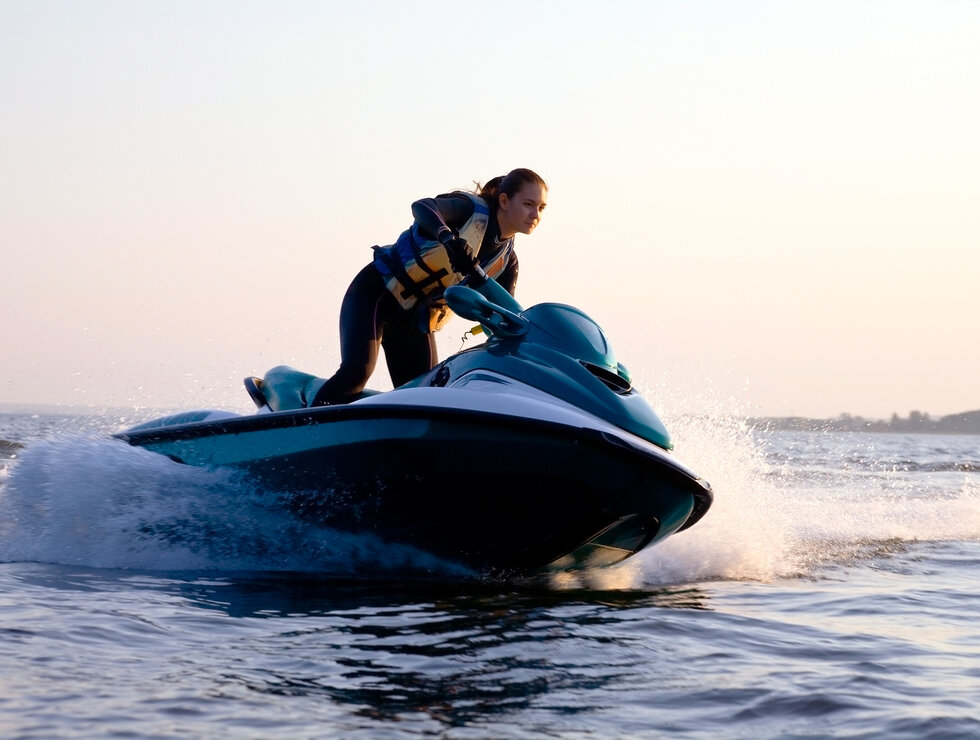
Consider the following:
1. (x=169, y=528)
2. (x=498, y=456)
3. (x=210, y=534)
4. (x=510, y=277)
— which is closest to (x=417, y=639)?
(x=498, y=456)

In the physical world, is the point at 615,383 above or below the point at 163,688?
above

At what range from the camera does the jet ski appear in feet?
13.3

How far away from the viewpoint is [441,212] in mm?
4855

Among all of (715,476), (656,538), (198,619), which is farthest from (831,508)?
(198,619)

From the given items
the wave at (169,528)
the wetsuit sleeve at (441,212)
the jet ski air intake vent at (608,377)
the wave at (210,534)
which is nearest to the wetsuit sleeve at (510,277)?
the wetsuit sleeve at (441,212)

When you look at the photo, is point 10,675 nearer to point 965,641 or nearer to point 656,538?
point 656,538

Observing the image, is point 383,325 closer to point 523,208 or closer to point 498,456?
point 523,208

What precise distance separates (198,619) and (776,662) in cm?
173

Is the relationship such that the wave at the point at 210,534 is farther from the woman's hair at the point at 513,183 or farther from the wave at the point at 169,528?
the woman's hair at the point at 513,183

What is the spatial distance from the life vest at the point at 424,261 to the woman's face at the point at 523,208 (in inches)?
3.0

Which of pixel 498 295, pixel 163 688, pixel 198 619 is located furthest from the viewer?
pixel 498 295

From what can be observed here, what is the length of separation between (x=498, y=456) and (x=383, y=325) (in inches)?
51.6

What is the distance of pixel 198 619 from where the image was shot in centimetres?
355

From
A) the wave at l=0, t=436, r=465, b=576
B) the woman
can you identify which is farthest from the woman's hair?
the wave at l=0, t=436, r=465, b=576
